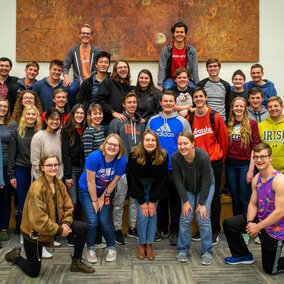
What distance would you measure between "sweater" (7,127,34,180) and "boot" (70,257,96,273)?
1.28 m

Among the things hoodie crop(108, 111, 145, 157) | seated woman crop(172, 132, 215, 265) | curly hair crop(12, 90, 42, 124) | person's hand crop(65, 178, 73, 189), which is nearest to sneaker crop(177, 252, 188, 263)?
seated woman crop(172, 132, 215, 265)

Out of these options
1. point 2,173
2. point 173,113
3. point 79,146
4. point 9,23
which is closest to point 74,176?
point 79,146

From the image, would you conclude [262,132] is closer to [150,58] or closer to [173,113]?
[173,113]

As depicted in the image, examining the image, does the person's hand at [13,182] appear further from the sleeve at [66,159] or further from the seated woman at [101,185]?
the seated woman at [101,185]

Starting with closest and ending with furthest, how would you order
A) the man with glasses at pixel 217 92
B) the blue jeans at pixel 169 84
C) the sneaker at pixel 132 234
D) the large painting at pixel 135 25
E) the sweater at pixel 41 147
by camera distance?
A: 1. the sweater at pixel 41 147
2. the sneaker at pixel 132 234
3. the man with glasses at pixel 217 92
4. the blue jeans at pixel 169 84
5. the large painting at pixel 135 25

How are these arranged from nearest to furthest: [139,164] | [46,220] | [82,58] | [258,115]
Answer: [46,220], [139,164], [258,115], [82,58]

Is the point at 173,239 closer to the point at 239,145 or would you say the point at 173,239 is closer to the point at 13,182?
the point at 239,145

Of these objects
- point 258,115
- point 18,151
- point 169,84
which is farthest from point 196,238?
point 18,151

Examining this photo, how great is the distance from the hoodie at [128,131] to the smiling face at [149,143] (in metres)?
0.61

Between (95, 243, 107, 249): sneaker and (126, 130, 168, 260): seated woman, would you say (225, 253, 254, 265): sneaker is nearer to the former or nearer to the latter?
(126, 130, 168, 260): seated woman

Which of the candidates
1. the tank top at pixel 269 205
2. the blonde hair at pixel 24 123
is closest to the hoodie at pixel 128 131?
the blonde hair at pixel 24 123

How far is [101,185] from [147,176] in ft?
1.61

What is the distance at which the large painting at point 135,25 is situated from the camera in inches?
217

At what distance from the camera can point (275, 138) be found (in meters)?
3.77
